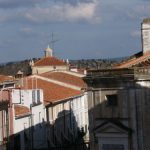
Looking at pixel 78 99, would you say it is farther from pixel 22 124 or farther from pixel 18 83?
pixel 22 124

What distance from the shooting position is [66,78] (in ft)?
265

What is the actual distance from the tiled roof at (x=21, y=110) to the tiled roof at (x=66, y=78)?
2247 cm

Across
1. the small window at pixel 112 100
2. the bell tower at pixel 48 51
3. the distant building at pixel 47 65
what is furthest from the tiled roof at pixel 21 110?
the bell tower at pixel 48 51

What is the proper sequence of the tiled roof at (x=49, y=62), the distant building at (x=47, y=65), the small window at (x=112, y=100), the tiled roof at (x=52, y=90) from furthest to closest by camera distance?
the tiled roof at (x=49, y=62) < the distant building at (x=47, y=65) < the tiled roof at (x=52, y=90) < the small window at (x=112, y=100)

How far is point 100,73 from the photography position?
34.5 metres

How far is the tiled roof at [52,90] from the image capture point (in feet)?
211

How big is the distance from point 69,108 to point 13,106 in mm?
22937

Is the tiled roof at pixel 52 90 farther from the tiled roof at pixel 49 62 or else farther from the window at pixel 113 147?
the tiled roof at pixel 49 62

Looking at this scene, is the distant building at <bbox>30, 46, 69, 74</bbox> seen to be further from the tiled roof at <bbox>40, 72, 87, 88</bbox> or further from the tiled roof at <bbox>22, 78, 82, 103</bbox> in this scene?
Answer: the tiled roof at <bbox>22, 78, 82, 103</bbox>

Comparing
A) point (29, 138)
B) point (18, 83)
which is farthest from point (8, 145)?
point (18, 83)

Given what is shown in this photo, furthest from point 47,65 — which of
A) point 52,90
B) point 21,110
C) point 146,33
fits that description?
point 146,33

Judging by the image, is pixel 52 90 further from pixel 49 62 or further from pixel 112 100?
pixel 49 62

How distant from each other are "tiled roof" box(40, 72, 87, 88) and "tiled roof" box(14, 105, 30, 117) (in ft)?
73.7

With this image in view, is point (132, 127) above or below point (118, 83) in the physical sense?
below
